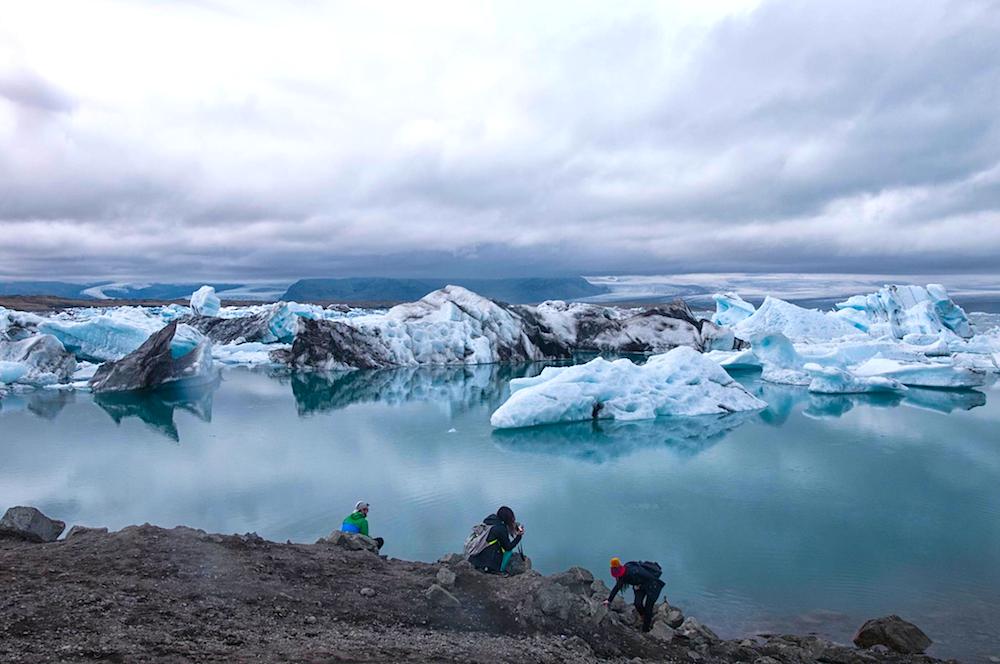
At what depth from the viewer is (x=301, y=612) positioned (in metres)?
3.99

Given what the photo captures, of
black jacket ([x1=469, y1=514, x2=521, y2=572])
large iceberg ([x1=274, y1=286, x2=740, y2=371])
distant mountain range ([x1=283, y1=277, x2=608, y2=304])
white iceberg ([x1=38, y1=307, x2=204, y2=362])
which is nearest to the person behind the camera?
black jacket ([x1=469, y1=514, x2=521, y2=572])

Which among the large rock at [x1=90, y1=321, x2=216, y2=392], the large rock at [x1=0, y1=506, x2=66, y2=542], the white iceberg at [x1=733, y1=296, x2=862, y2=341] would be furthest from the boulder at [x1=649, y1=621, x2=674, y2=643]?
the white iceberg at [x1=733, y1=296, x2=862, y2=341]

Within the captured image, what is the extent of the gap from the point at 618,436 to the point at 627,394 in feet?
6.82

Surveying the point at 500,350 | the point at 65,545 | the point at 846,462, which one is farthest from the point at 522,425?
the point at 500,350

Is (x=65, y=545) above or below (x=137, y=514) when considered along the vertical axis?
above

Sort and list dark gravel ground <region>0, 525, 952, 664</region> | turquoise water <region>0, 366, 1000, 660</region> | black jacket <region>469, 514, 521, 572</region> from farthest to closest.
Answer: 1. turquoise water <region>0, 366, 1000, 660</region>
2. black jacket <region>469, 514, 521, 572</region>
3. dark gravel ground <region>0, 525, 952, 664</region>

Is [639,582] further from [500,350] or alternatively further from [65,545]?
[500,350]

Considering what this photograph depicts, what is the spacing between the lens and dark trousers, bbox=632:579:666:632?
4.89m

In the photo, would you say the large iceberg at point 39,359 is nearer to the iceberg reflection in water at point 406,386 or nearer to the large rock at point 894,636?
the iceberg reflection in water at point 406,386

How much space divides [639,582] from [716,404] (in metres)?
11.9

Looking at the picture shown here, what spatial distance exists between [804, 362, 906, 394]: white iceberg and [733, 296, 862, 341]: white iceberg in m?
11.2

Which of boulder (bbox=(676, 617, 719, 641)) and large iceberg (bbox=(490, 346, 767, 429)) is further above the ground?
boulder (bbox=(676, 617, 719, 641))

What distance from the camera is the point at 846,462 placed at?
11438 mm

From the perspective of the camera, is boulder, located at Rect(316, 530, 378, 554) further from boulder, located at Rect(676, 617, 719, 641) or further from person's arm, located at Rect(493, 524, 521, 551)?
boulder, located at Rect(676, 617, 719, 641)
